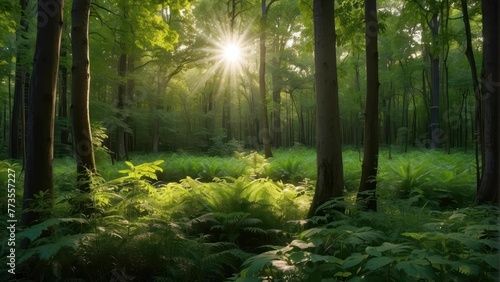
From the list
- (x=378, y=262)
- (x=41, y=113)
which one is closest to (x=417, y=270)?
(x=378, y=262)

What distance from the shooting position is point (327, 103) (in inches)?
199

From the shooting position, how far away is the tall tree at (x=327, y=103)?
504 cm

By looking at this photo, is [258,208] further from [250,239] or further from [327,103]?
[327,103]

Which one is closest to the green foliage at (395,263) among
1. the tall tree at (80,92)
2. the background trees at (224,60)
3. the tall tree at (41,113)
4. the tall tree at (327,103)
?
the tall tree at (327,103)

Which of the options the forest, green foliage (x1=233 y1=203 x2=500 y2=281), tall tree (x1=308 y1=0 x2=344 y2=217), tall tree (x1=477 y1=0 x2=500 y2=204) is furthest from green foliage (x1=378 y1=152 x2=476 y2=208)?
green foliage (x1=233 y1=203 x2=500 y2=281)

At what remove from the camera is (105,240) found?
3719 mm

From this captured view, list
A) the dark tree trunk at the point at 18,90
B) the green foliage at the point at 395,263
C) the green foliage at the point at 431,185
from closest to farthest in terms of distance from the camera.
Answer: the green foliage at the point at 395,263 → the green foliage at the point at 431,185 → the dark tree trunk at the point at 18,90

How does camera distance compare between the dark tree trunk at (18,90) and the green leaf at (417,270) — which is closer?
the green leaf at (417,270)

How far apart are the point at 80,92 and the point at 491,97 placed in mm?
6476

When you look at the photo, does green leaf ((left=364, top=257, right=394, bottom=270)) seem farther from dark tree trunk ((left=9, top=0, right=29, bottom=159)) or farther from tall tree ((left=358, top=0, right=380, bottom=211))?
dark tree trunk ((left=9, top=0, right=29, bottom=159))

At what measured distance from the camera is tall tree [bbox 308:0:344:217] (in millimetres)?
5039

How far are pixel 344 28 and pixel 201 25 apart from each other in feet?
64.5

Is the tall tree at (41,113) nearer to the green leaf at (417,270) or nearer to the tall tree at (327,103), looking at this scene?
the tall tree at (327,103)

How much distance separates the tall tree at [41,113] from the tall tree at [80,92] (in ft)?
3.17
